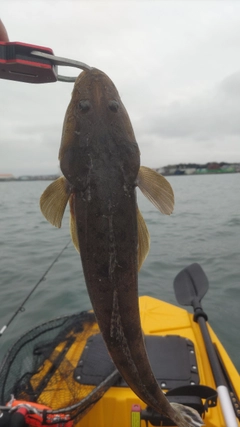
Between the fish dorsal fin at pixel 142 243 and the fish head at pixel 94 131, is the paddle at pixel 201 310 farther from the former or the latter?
the fish head at pixel 94 131

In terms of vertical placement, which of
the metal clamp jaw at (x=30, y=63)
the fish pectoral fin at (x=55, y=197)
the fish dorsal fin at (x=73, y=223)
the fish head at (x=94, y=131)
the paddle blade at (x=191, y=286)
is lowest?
the paddle blade at (x=191, y=286)

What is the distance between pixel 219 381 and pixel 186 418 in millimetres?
1422

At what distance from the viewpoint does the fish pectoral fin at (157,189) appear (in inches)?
87.7

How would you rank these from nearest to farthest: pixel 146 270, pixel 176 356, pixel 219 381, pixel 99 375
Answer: pixel 219 381 → pixel 99 375 → pixel 176 356 → pixel 146 270

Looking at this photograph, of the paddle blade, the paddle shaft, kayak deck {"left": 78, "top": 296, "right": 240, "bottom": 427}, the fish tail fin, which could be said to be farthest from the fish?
the paddle blade

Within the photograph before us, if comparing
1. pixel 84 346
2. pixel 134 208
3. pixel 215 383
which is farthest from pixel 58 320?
pixel 134 208

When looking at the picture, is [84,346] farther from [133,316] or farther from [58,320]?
[133,316]

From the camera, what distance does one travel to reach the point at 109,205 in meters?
1.96

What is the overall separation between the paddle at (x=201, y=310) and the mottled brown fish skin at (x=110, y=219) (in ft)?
4.73

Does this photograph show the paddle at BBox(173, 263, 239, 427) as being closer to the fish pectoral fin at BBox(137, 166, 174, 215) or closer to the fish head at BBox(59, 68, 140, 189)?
the fish pectoral fin at BBox(137, 166, 174, 215)

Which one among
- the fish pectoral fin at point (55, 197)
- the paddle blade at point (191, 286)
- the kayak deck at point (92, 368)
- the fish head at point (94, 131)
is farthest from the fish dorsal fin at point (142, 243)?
the paddle blade at point (191, 286)

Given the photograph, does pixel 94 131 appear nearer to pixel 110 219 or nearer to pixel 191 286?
pixel 110 219

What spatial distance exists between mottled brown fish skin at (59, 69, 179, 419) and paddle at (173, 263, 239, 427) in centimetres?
144

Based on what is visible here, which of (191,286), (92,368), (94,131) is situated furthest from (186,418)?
(191,286)
